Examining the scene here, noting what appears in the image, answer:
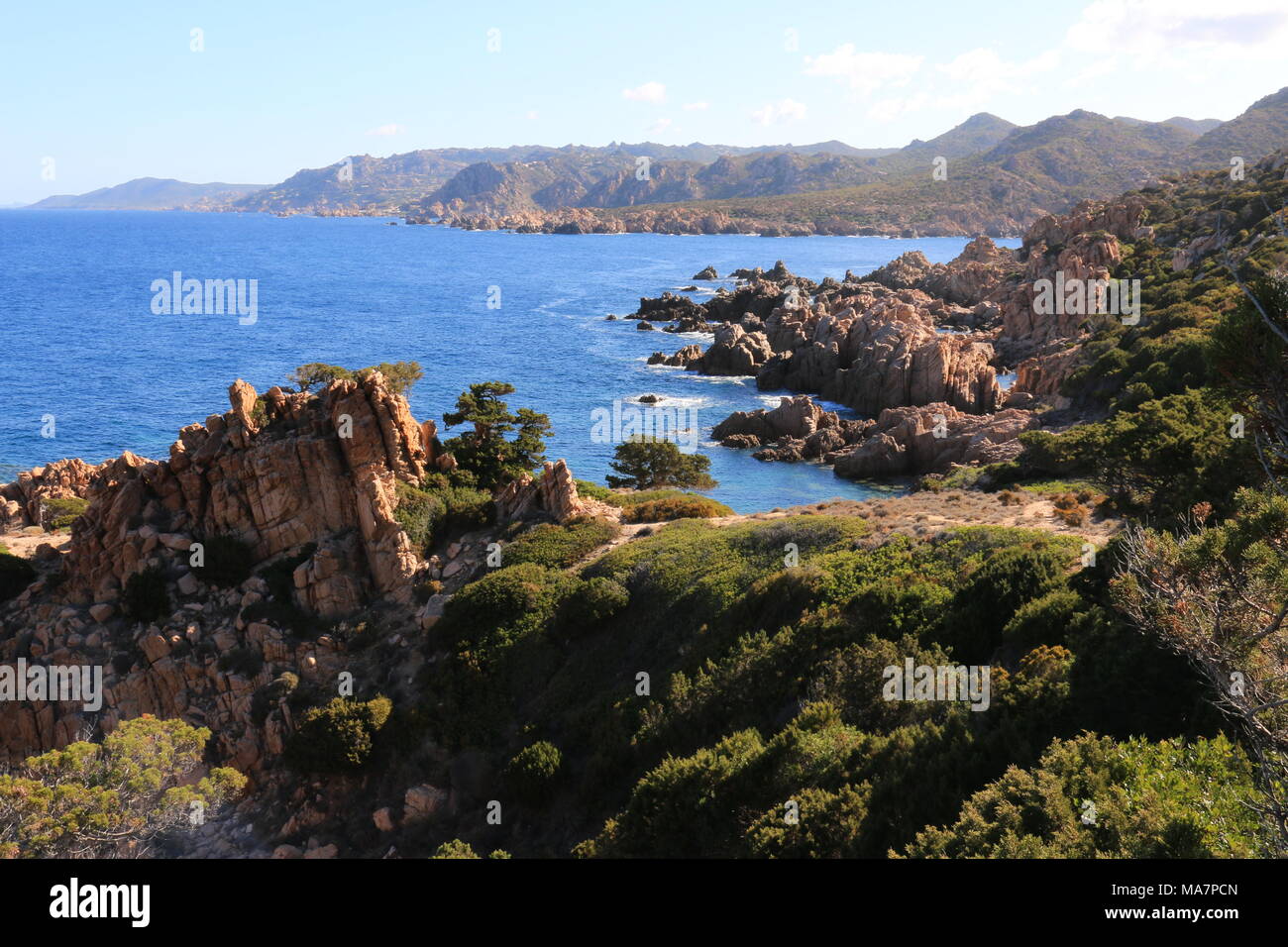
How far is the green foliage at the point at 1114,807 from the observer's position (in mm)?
9883

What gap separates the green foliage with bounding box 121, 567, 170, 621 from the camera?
2920 centimetres

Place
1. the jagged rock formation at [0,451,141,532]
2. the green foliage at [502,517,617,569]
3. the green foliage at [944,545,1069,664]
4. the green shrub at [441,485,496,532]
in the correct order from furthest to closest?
1. the jagged rock formation at [0,451,141,532]
2. the green shrub at [441,485,496,532]
3. the green foliage at [502,517,617,569]
4. the green foliage at [944,545,1069,664]

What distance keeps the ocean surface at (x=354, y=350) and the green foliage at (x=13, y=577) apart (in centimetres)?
2890

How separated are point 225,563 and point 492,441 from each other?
11.5 metres

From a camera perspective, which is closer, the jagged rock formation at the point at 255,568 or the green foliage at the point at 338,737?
the green foliage at the point at 338,737

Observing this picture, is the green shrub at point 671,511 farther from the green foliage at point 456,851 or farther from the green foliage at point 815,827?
the green foliage at point 815,827

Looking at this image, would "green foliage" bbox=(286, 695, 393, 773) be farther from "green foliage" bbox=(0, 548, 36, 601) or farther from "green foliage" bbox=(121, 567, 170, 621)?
"green foliage" bbox=(0, 548, 36, 601)

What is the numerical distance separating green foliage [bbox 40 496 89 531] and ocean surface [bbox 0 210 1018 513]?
1589 centimetres

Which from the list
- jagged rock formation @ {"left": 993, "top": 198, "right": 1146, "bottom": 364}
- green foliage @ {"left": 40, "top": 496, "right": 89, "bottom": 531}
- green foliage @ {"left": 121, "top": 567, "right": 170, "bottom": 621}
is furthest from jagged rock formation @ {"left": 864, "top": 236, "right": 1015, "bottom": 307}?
green foliage @ {"left": 121, "top": 567, "right": 170, "bottom": 621}

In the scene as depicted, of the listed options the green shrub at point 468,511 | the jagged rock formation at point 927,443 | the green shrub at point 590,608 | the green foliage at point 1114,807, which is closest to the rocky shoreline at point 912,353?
the jagged rock formation at point 927,443

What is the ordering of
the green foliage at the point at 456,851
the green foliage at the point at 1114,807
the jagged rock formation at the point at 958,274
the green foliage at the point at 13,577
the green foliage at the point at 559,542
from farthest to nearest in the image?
the jagged rock formation at the point at 958,274
the green foliage at the point at 13,577
the green foliage at the point at 559,542
the green foliage at the point at 456,851
the green foliage at the point at 1114,807

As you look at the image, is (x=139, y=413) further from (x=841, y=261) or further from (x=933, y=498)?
(x=841, y=261)
